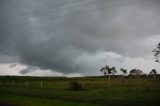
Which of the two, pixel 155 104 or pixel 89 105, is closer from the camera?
pixel 89 105

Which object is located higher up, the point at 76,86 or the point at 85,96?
the point at 76,86

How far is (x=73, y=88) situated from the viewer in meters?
62.2

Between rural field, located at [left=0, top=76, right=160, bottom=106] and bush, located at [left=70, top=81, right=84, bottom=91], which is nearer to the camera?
rural field, located at [left=0, top=76, right=160, bottom=106]

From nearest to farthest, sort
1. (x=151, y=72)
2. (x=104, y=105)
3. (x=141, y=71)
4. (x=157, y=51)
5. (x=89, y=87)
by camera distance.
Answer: (x=104, y=105)
(x=89, y=87)
(x=157, y=51)
(x=141, y=71)
(x=151, y=72)

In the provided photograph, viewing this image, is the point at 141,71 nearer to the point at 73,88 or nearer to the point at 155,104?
the point at 73,88

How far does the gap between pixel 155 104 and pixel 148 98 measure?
17.2ft

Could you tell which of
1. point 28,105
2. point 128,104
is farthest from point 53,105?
point 128,104

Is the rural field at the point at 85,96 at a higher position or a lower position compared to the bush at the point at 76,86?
lower

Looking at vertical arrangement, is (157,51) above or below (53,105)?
above

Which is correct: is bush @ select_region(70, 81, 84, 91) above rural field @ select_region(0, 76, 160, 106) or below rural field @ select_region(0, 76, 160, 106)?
above

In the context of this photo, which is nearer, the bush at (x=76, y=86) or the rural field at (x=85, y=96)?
the rural field at (x=85, y=96)

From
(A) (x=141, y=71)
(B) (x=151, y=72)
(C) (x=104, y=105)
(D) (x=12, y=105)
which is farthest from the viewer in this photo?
(B) (x=151, y=72)

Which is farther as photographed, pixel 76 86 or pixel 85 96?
pixel 76 86

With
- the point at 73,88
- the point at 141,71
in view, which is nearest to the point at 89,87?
the point at 73,88
